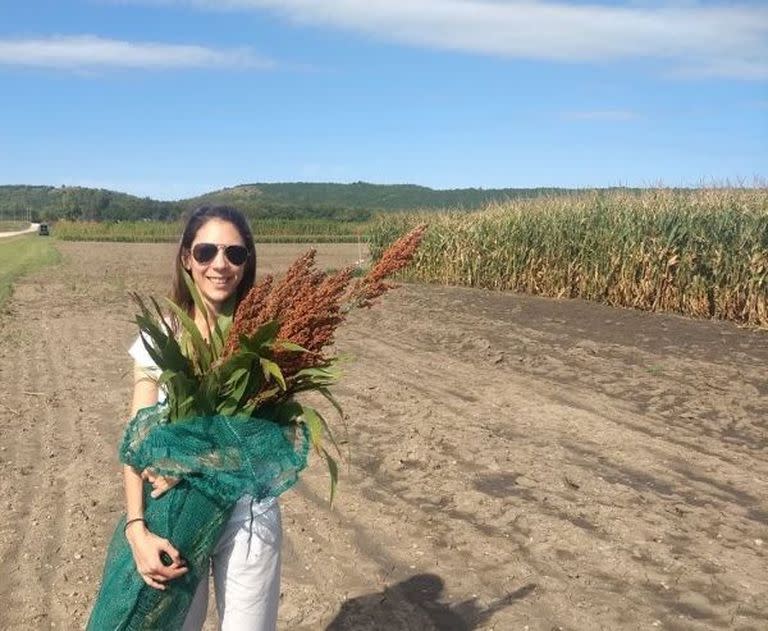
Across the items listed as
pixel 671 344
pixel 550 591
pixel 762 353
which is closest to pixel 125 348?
pixel 671 344

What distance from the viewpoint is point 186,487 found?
255 centimetres

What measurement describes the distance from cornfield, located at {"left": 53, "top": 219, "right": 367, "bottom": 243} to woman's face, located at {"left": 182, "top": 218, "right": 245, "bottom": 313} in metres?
59.8

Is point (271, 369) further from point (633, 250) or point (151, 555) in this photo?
point (633, 250)

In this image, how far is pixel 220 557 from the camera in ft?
8.88

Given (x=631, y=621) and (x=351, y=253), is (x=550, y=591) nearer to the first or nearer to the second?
(x=631, y=621)

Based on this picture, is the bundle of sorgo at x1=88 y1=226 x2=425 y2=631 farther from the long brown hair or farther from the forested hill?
the forested hill

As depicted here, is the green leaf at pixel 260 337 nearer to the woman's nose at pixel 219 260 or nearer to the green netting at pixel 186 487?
the green netting at pixel 186 487

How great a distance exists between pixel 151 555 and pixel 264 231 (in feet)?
227

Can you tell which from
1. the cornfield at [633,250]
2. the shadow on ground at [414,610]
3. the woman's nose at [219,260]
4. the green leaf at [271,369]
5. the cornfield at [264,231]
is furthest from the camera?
the cornfield at [264,231]

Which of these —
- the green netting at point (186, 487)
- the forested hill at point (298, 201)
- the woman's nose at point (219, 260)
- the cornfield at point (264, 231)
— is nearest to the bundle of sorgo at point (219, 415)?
the green netting at point (186, 487)

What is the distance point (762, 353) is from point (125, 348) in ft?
27.8

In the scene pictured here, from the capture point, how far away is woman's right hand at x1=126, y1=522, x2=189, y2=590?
2.51 metres

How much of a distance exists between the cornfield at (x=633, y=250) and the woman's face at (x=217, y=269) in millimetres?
13433

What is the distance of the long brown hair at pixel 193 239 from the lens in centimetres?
293
